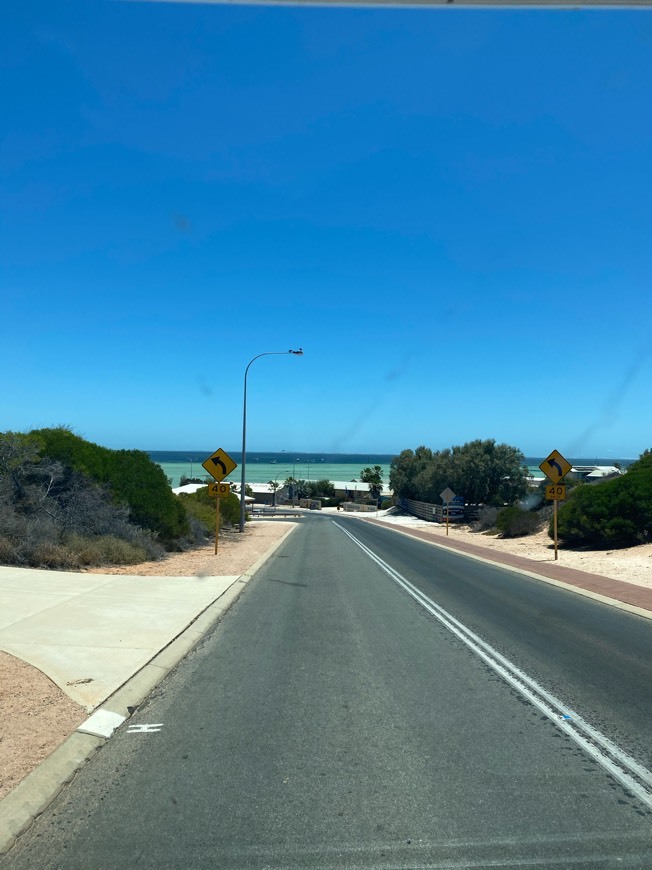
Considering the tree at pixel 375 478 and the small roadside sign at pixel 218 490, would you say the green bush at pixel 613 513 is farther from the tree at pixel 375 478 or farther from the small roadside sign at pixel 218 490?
the tree at pixel 375 478

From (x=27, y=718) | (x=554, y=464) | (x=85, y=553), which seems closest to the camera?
(x=27, y=718)

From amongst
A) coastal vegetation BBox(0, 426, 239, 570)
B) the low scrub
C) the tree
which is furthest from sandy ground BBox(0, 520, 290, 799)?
the tree

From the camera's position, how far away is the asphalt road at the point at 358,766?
4.50 meters

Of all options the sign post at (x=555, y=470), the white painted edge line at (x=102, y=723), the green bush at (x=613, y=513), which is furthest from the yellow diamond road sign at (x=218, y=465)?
the white painted edge line at (x=102, y=723)

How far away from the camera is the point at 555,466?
952 inches

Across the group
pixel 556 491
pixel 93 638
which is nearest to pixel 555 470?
pixel 556 491

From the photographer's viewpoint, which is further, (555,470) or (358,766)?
(555,470)

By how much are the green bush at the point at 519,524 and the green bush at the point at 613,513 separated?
10.2 m

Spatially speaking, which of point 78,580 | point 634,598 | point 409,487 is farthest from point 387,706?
point 409,487

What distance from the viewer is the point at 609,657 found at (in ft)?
32.3

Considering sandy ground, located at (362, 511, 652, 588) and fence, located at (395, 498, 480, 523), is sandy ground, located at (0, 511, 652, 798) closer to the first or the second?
sandy ground, located at (362, 511, 652, 588)

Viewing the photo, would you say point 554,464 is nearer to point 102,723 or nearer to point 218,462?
point 218,462

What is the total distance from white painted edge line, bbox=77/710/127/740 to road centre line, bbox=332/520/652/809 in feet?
13.1

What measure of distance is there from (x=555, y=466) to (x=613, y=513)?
4.64m
